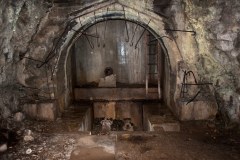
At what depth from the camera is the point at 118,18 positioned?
7277 mm

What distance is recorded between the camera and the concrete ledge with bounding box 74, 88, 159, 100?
8.98m

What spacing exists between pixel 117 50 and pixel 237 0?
4309 mm

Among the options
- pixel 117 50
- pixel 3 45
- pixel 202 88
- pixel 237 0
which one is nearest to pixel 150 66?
pixel 117 50

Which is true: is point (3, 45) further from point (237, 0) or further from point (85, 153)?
point (237, 0)

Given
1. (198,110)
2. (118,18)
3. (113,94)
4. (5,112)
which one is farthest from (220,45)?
(5,112)

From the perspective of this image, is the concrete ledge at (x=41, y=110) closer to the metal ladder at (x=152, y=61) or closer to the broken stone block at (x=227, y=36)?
the metal ladder at (x=152, y=61)

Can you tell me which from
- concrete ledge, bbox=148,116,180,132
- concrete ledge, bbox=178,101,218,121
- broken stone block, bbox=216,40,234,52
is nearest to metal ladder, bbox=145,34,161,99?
concrete ledge, bbox=148,116,180,132

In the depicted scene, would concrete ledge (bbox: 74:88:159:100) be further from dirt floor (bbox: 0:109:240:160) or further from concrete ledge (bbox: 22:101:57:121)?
dirt floor (bbox: 0:109:240:160)

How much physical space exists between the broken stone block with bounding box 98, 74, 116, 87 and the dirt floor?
2.61 metres

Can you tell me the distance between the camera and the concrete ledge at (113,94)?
898cm

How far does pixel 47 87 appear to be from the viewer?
23.6ft

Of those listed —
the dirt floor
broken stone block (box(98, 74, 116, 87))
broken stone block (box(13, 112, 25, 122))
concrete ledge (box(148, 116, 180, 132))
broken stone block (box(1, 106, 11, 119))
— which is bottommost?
the dirt floor

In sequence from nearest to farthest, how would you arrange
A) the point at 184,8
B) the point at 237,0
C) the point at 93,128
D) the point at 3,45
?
the point at 237,0 < the point at 3,45 < the point at 184,8 < the point at 93,128

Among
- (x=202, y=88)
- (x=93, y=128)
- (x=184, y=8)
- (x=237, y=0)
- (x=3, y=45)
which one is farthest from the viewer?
(x=93, y=128)
